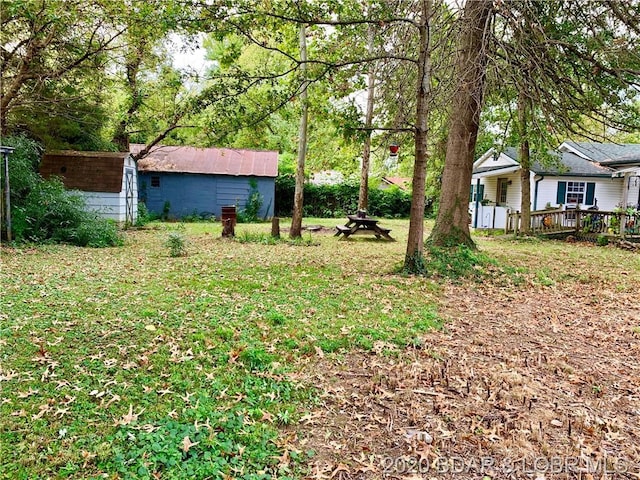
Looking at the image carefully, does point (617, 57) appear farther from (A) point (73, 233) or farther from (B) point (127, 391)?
(A) point (73, 233)

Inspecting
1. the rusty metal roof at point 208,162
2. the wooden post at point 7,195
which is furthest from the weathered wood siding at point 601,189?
the wooden post at point 7,195

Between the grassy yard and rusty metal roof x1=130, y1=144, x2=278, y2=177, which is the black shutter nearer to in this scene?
the grassy yard

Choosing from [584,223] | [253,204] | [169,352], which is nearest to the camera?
[169,352]

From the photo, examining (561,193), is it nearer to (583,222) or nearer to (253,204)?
(583,222)

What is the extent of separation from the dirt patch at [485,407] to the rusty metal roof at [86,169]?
1363 cm

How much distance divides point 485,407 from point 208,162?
20996 mm

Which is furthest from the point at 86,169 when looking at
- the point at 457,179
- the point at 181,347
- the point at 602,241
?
the point at 602,241

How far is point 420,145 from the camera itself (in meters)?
7.53

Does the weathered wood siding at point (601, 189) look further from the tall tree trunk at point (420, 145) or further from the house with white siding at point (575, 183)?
the tall tree trunk at point (420, 145)

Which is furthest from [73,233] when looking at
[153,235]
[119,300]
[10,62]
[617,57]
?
[617,57]

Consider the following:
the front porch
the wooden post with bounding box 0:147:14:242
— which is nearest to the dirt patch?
the wooden post with bounding box 0:147:14:242

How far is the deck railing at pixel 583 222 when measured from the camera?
46.5 ft

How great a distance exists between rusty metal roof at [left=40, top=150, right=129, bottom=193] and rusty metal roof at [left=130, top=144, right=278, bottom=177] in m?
5.78

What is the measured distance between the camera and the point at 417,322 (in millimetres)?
5328
